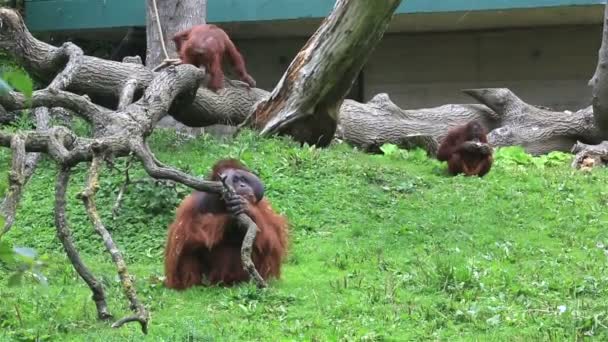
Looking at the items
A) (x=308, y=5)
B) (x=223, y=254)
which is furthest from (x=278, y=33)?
(x=223, y=254)

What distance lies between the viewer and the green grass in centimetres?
490

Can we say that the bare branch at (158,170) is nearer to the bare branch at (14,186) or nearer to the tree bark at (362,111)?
the bare branch at (14,186)

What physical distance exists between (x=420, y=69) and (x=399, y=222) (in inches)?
415

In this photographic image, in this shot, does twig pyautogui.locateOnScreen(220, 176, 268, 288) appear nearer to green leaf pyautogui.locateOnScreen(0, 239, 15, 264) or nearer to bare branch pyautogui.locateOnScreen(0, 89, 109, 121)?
bare branch pyautogui.locateOnScreen(0, 89, 109, 121)

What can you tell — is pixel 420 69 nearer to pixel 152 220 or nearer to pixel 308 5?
pixel 308 5

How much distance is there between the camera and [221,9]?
52.0ft

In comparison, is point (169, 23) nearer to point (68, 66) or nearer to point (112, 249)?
point (68, 66)

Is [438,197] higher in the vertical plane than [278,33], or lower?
lower

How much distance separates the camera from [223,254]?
5887 millimetres

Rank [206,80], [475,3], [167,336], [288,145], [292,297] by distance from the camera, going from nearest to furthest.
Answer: [167,336] < [292,297] < [288,145] < [206,80] < [475,3]

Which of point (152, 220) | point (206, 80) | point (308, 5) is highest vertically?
point (308, 5)

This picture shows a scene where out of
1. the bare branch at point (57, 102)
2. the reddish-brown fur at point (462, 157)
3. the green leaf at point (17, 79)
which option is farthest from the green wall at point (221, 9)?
the green leaf at point (17, 79)

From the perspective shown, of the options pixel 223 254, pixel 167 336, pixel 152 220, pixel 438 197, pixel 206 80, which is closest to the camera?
pixel 167 336

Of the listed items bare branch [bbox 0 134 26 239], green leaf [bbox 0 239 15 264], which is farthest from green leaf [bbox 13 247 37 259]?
bare branch [bbox 0 134 26 239]
